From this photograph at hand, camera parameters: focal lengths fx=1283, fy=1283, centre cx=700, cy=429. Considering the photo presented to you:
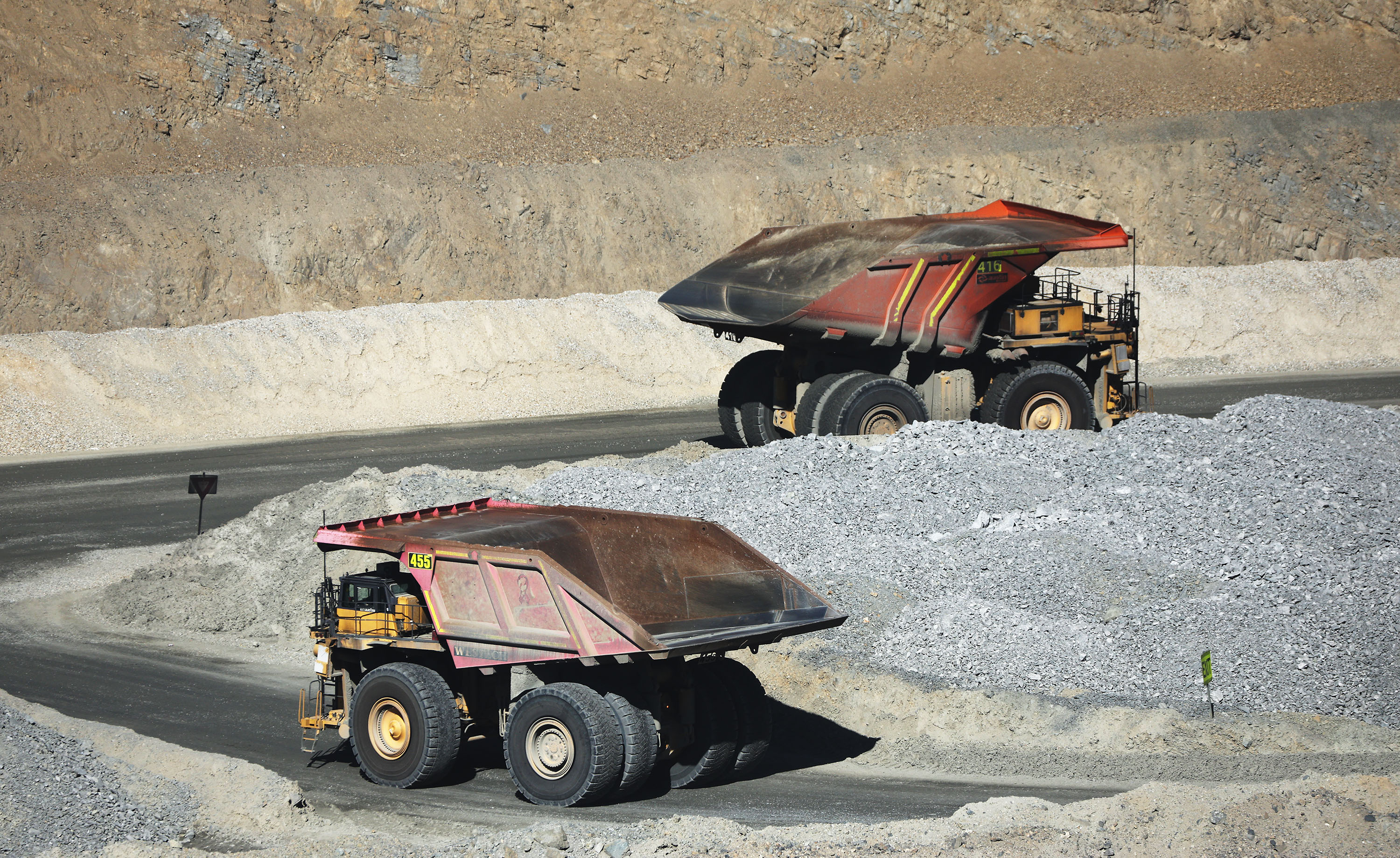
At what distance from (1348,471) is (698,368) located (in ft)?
63.6

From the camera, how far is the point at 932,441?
1608cm

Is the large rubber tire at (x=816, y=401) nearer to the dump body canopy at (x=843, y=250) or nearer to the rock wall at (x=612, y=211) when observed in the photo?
the dump body canopy at (x=843, y=250)

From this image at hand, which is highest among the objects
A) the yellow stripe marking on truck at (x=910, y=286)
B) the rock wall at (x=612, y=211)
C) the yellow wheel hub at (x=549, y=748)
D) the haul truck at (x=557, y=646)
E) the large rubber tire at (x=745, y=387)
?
the rock wall at (x=612, y=211)

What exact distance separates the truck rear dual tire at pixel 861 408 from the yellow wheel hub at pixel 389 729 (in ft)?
33.8

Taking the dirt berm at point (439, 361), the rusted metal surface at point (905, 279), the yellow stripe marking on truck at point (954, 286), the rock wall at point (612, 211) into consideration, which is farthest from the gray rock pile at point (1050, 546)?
the rock wall at point (612, 211)

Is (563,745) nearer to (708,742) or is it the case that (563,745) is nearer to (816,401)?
(708,742)

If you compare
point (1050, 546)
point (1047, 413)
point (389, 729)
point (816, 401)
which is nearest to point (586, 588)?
point (389, 729)

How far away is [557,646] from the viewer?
28.1 feet

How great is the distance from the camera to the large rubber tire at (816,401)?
18719 millimetres

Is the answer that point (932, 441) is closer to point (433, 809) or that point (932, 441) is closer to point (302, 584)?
point (302, 584)

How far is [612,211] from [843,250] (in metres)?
19.6

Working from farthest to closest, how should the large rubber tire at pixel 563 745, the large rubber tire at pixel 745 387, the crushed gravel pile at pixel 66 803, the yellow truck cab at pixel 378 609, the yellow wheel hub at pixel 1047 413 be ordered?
the large rubber tire at pixel 745 387, the yellow wheel hub at pixel 1047 413, the yellow truck cab at pixel 378 609, the large rubber tire at pixel 563 745, the crushed gravel pile at pixel 66 803

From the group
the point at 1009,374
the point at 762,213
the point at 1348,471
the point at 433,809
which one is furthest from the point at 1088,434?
the point at 762,213

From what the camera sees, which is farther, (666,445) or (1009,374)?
(666,445)
